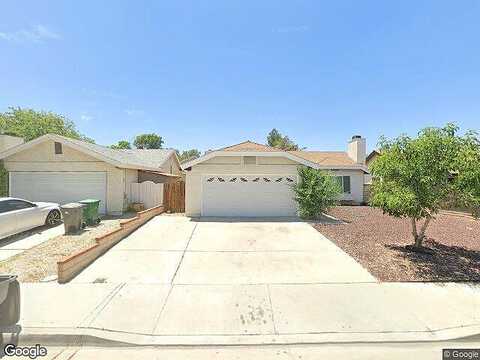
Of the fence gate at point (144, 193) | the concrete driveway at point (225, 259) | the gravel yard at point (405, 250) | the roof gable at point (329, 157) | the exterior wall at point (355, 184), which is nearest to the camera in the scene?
the concrete driveway at point (225, 259)

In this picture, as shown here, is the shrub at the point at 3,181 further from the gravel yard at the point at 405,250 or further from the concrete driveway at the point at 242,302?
the gravel yard at the point at 405,250

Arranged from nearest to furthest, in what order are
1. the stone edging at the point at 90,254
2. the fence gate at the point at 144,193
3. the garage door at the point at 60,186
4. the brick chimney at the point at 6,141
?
1. the stone edging at the point at 90,254
2. the garage door at the point at 60,186
3. the brick chimney at the point at 6,141
4. the fence gate at the point at 144,193

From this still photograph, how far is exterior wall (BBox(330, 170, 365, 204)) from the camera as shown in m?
20.7

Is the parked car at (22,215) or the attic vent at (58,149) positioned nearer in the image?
the parked car at (22,215)

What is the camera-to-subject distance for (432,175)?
6.74m

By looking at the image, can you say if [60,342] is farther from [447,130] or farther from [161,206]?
[161,206]

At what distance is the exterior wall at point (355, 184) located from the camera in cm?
2069

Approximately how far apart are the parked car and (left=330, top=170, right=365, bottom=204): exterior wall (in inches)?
710

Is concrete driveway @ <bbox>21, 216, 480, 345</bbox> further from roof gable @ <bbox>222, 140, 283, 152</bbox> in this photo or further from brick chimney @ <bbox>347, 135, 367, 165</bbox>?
brick chimney @ <bbox>347, 135, 367, 165</bbox>

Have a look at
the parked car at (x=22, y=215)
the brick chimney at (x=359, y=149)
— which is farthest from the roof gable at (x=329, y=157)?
the parked car at (x=22, y=215)

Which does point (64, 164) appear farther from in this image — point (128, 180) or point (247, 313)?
point (247, 313)

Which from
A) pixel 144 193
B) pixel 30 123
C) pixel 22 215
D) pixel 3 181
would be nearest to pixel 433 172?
pixel 22 215

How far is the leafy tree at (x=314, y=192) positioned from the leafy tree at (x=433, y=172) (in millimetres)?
5635

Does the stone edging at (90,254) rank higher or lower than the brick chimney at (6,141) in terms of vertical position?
lower
